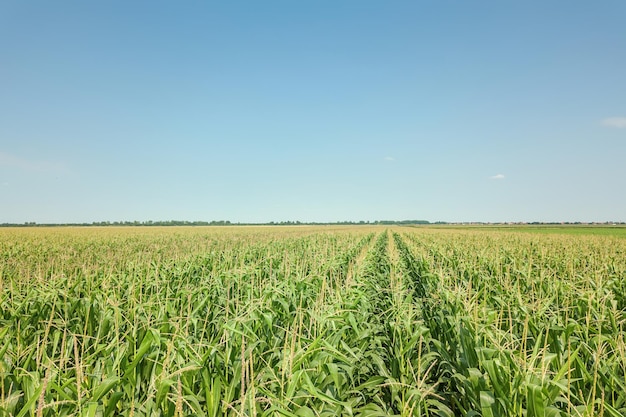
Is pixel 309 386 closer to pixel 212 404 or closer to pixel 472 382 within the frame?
pixel 212 404

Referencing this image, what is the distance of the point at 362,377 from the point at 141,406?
2670 millimetres

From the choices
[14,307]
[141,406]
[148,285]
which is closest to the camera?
[141,406]

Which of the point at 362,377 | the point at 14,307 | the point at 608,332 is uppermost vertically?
the point at 14,307

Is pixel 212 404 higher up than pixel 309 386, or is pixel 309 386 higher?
pixel 309 386

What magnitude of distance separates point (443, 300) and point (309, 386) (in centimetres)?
432

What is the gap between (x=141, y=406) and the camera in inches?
108

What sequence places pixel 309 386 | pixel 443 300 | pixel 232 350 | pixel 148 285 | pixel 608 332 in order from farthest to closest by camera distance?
1. pixel 148 285
2. pixel 443 300
3. pixel 608 332
4. pixel 232 350
5. pixel 309 386

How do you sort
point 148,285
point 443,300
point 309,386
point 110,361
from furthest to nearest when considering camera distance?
1. point 148,285
2. point 443,300
3. point 110,361
4. point 309,386

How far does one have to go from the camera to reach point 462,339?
143 inches

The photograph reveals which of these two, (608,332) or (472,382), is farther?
(608,332)

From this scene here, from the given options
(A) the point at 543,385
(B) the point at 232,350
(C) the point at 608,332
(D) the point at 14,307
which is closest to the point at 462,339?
(A) the point at 543,385

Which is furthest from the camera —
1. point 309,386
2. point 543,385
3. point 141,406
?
point 141,406

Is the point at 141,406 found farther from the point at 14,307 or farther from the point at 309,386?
the point at 14,307

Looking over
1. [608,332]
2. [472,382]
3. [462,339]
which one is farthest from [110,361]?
[608,332]
